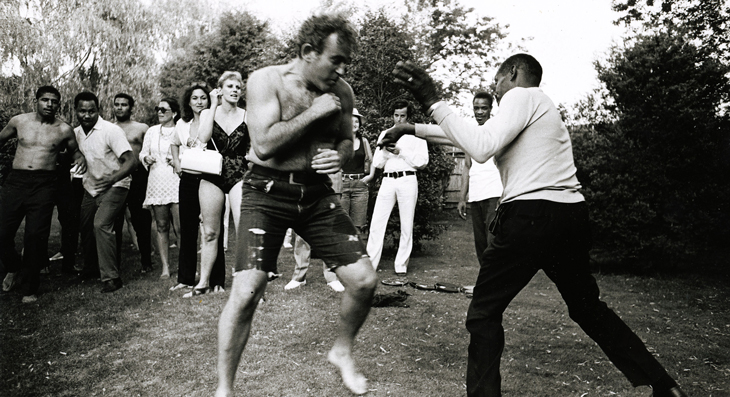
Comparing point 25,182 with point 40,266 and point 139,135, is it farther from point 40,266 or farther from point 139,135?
point 139,135

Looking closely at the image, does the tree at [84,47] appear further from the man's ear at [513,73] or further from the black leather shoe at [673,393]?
the black leather shoe at [673,393]

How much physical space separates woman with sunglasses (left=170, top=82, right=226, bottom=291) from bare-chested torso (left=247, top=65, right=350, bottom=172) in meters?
3.37

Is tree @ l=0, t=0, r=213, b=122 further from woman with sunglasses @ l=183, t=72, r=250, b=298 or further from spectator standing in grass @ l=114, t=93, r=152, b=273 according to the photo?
woman with sunglasses @ l=183, t=72, r=250, b=298

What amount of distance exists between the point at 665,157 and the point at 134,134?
7766 mm

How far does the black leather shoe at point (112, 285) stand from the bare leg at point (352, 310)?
434 cm

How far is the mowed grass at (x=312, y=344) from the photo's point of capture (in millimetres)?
3650

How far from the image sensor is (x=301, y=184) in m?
2.88

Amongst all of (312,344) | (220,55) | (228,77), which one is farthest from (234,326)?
(220,55)

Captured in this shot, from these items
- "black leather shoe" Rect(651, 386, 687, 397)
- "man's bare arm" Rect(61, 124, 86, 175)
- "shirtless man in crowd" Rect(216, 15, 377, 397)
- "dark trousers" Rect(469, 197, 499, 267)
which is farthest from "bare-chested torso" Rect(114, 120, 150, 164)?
"black leather shoe" Rect(651, 386, 687, 397)

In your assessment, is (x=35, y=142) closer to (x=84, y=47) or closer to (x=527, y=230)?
(x=527, y=230)

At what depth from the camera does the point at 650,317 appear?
18.9ft

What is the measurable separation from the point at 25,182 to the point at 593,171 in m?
7.74

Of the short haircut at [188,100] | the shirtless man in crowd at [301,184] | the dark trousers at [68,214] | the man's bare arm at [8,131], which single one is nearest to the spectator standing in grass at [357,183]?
the short haircut at [188,100]

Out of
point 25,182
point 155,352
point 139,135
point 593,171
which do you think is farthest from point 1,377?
point 593,171
